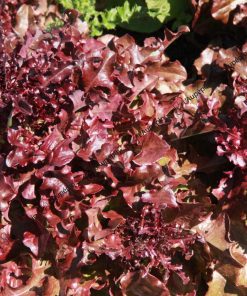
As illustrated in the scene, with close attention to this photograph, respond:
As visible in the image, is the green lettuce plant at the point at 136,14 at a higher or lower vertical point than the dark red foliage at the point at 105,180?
higher

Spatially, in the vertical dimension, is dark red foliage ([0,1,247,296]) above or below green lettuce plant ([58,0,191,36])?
below

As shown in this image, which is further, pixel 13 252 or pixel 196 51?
pixel 196 51

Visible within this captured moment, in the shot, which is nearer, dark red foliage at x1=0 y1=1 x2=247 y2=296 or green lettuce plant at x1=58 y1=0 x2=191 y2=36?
dark red foliage at x1=0 y1=1 x2=247 y2=296

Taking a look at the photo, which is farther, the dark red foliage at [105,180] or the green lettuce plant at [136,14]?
the green lettuce plant at [136,14]

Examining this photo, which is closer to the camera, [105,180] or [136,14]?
[105,180]

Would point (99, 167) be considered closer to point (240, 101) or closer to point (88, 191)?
point (88, 191)

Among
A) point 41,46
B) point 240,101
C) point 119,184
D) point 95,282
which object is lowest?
point 95,282

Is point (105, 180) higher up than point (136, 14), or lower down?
lower down

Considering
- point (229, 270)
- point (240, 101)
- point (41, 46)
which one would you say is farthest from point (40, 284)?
point (240, 101)
